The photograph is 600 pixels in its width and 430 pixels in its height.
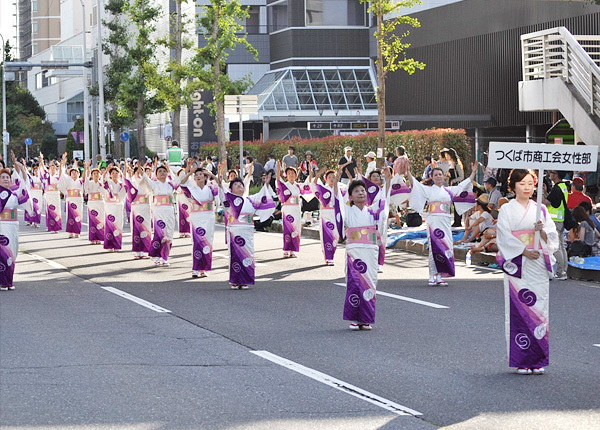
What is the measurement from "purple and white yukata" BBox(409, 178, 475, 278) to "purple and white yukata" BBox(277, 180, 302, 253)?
4345 millimetres

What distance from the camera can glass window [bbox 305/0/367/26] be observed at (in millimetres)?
54281

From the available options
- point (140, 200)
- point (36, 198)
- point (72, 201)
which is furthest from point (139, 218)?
point (36, 198)

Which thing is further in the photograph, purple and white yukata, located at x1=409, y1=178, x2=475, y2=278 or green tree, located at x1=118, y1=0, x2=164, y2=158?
green tree, located at x1=118, y1=0, x2=164, y2=158

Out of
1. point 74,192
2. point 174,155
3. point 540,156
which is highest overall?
point 540,156

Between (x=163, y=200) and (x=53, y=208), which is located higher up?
(x=163, y=200)

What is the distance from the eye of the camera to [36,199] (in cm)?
2870

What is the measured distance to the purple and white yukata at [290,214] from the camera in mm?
19125

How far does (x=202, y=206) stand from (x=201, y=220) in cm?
22

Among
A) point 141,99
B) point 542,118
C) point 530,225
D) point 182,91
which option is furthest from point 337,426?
point 141,99

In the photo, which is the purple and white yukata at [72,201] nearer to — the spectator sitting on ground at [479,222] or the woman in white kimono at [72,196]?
the woman in white kimono at [72,196]

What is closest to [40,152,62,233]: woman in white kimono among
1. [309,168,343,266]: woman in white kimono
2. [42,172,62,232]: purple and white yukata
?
[42,172,62,232]: purple and white yukata

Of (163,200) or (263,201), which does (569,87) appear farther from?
(263,201)

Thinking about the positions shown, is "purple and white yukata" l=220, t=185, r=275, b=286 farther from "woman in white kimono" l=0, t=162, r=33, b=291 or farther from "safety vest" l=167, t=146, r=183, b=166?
"safety vest" l=167, t=146, r=183, b=166

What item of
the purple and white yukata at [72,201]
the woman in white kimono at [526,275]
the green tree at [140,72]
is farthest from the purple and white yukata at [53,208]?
the green tree at [140,72]
